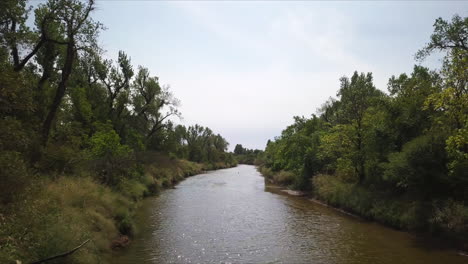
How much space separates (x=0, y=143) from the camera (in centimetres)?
1018

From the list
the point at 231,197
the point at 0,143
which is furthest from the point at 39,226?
the point at 231,197

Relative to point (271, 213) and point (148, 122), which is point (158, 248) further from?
point (148, 122)

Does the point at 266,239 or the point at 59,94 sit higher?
the point at 59,94

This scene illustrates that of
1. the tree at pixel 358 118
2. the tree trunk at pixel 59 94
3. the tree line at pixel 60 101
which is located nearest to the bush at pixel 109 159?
the tree line at pixel 60 101

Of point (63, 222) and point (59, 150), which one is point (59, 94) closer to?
point (59, 150)

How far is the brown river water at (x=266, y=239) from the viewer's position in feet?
45.1

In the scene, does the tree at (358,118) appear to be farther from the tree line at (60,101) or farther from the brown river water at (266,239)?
the tree line at (60,101)

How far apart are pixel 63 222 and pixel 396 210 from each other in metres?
19.7

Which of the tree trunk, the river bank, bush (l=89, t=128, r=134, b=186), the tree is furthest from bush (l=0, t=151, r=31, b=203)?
the tree

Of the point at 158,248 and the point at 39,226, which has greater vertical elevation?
the point at 39,226

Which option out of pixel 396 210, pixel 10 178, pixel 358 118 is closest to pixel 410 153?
pixel 396 210

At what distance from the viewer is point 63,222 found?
34.3ft

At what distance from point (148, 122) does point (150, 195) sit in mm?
19580

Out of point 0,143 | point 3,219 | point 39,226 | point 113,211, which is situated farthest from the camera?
point 113,211
